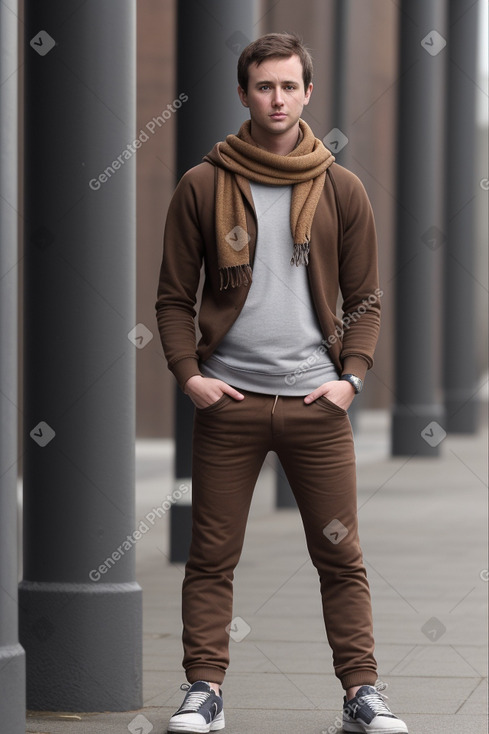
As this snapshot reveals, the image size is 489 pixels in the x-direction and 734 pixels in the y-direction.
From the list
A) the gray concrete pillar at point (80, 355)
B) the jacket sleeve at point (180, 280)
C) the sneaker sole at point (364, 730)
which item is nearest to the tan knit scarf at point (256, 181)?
the jacket sleeve at point (180, 280)

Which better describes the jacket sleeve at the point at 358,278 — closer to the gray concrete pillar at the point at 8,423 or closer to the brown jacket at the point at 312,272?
the brown jacket at the point at 312,272

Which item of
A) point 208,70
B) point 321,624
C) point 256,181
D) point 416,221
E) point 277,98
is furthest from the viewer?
point 416,221

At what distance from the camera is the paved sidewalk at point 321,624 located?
494 cm

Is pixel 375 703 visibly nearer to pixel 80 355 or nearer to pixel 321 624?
pixel 80 355

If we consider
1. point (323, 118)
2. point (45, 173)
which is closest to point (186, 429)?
point (45, 173)

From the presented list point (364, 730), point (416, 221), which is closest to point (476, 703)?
point (364, 730)

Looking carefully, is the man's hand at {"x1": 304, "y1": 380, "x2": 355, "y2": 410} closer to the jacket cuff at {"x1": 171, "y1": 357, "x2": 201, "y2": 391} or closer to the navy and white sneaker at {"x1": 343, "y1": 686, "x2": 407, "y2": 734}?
the jacket cuff at {"x1": 171, "y1": 357, "x2": 201, "y2": 391}

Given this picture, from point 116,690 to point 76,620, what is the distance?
10.8 inches

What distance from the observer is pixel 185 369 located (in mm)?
4387

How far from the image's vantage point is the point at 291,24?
19.1 meters

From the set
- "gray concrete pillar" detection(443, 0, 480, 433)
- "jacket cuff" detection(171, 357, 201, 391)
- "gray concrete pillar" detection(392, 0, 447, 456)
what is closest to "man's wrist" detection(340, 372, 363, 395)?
"jacket cuff" detection(171, 357, 201, 391)

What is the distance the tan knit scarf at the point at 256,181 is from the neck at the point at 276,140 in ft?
0.09

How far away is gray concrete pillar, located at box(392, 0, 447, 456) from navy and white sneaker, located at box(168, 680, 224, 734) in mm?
12230

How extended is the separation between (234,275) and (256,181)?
0.30 metres
